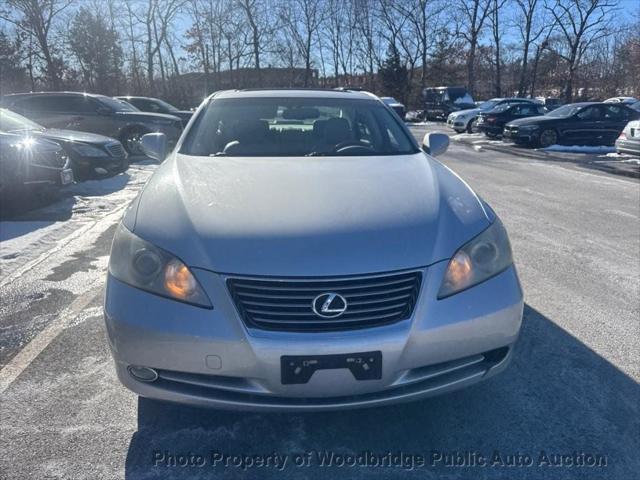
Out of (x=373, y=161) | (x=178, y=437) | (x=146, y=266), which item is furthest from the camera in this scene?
(x=373, y=161)

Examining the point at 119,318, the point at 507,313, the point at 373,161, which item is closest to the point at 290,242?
the point at 119,318

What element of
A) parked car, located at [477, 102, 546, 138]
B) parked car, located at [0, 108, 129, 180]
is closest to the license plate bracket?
parked car, located at [0, 108, 129, 180]

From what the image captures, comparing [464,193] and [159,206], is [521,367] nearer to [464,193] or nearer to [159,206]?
[464,193]

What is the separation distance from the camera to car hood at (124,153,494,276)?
6.61 ft

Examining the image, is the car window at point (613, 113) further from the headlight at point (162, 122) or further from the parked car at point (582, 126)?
the headlight at point (162, 122)

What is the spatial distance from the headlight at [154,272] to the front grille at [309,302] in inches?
7.0

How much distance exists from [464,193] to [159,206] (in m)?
1.59

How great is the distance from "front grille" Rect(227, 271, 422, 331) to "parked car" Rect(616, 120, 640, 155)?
12.2m

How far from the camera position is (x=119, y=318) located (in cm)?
205

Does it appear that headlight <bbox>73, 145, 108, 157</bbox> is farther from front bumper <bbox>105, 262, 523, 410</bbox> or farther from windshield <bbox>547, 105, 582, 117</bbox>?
windshield <bbox>547, 105, 582, 117</bbox>

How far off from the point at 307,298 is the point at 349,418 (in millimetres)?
832

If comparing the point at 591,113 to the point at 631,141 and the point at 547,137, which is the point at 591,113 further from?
the point at 631,141

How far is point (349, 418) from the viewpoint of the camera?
244 cm

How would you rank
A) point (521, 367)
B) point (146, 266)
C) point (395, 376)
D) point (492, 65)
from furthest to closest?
point (492, 65)
point (521, 367)
point (146, 266)
point (395, 376)
